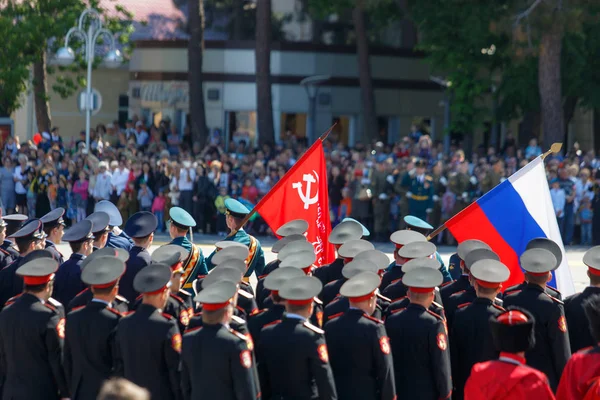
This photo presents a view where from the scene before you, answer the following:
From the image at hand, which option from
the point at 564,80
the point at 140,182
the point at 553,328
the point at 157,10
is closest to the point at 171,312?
the point at 553,328

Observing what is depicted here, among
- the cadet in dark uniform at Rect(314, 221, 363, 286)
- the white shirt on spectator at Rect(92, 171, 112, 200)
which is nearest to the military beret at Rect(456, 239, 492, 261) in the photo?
the cadet in dark uniform at Rect(314, 221, 363, 286)

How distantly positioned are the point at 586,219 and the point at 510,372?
16.3 meters

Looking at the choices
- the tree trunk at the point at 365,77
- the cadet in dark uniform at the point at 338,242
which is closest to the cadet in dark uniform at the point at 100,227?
the cadet in dark uniform at the point at 338,242

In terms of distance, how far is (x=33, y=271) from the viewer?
7.09m

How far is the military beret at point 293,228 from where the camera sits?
9281 mm

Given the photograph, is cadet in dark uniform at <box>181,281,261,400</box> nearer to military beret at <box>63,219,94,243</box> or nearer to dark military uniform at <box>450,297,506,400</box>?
dark military uniform at <box>450,297,506,400</box>

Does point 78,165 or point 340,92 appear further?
point 340,92

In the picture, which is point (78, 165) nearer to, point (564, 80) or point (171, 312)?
point (564, 80)

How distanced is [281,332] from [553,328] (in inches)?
75.8

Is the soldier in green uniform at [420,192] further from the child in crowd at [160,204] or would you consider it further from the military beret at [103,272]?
the military beret at [103,272]

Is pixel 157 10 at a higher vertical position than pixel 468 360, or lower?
higher

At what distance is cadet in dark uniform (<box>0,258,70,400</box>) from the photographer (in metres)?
6.92

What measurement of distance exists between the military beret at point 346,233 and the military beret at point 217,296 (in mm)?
2767

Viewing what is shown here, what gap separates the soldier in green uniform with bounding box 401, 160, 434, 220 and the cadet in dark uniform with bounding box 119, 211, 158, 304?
40.4 feet
